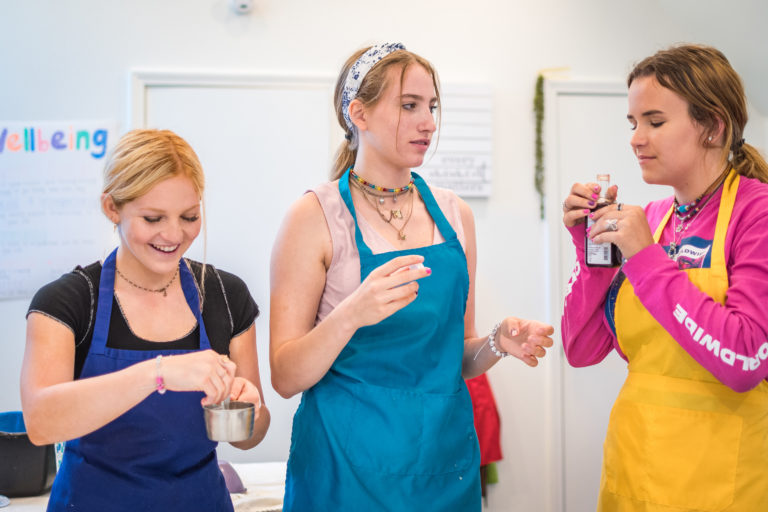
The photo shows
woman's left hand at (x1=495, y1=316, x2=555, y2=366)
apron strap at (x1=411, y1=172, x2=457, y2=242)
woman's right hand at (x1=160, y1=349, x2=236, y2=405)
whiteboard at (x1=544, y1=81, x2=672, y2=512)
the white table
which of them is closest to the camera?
woman's right hand at (x1=160, y1=349, x2=236, y2=405)

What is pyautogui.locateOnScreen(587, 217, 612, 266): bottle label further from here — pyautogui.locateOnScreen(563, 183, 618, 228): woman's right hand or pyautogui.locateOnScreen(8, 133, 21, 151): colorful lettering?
pyautogui.locateOnScreen(8, 133, 21, 151): colorful lettering

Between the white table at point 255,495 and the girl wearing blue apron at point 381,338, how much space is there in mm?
575

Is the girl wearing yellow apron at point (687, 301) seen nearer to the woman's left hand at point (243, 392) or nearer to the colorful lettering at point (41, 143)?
the woman's left hand at point (243, 392)

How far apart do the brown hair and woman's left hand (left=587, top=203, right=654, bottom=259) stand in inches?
9.6

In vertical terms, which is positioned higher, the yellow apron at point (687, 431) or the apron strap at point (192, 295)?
the apron strap at point (192, 295)

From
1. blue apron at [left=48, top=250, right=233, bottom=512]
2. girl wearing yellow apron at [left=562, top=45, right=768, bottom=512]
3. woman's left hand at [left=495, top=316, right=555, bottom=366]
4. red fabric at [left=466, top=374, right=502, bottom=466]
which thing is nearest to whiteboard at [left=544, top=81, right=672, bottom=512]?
red fabric at [left=466, top=374, right=502, bottom=466]

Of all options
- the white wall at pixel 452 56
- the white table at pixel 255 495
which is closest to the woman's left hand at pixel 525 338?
the white table at pixel 255 495

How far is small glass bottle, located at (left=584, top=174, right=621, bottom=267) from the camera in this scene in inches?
51.9

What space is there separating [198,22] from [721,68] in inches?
93.5

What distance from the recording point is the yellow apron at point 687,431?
3.95 ft

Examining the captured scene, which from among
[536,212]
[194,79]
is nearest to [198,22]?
[194,79]

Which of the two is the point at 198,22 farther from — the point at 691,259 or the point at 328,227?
the point at 691,259

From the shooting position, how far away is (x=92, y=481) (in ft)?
3.87

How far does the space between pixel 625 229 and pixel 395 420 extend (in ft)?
1.83
